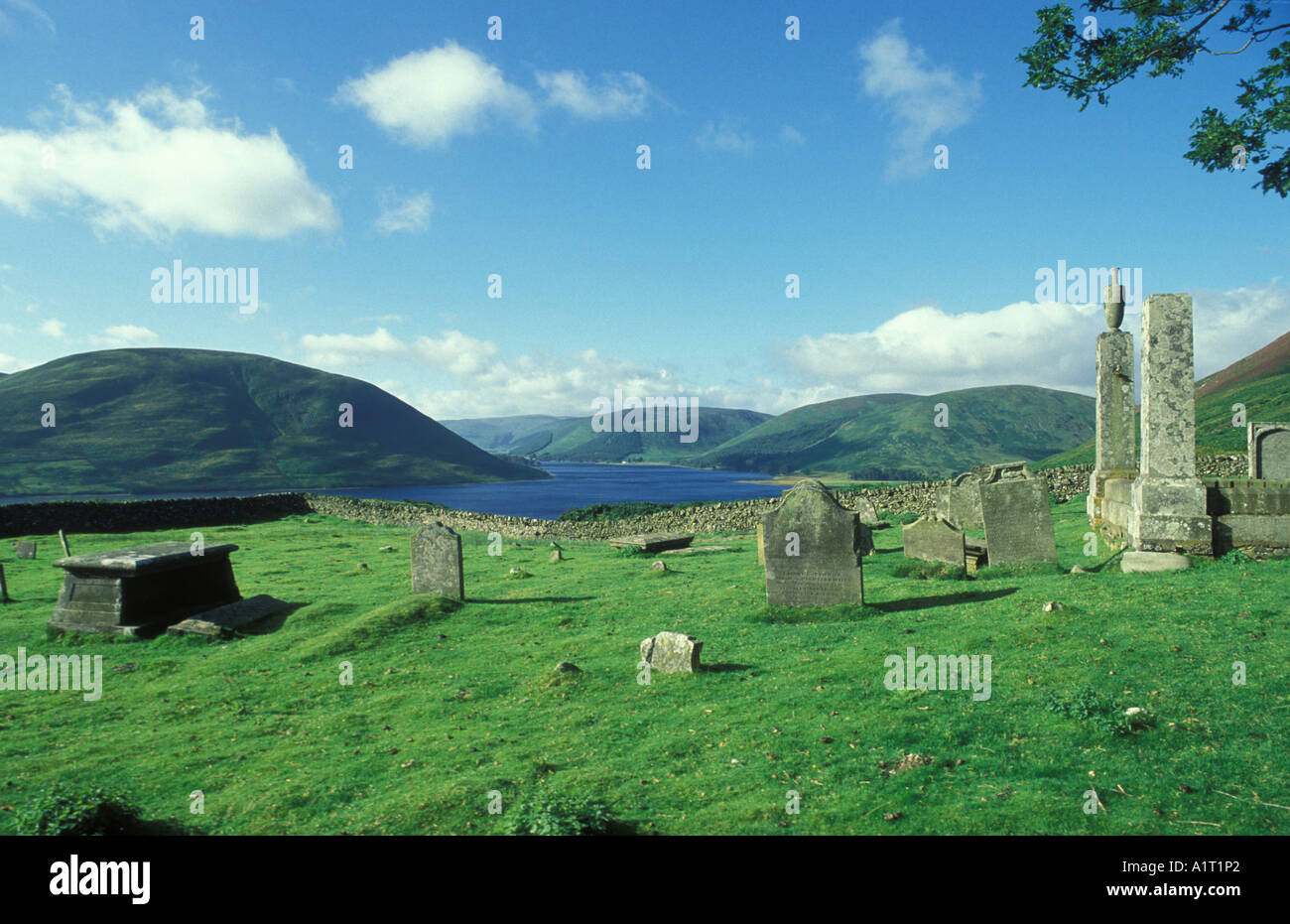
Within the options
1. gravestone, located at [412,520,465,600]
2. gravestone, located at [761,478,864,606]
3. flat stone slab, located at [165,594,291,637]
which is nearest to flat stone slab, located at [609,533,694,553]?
gravestone, located at [412,520,465,600]

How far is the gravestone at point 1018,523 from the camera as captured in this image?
13.4 metres

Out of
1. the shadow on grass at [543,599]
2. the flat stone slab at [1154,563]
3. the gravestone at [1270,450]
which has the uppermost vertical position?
the gravestone at [1270,450]

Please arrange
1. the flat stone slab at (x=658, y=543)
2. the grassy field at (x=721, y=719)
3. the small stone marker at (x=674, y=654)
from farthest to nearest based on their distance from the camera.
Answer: the flat stone slab at (x=658, y=543) → the small stone marker at (x=674, y=654) → the grassy field at (x=721, y=719)

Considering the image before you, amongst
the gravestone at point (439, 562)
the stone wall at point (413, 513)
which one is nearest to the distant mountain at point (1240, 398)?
the stone wall at point (413, 513)

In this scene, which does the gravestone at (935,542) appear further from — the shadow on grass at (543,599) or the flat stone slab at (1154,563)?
the shadow on grass at (543,599)

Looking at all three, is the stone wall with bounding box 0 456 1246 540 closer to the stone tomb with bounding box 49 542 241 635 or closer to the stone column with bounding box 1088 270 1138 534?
the stone column with bounding box 1088 270 1138 534

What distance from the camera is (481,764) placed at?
262 inches

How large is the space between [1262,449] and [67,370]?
710ft

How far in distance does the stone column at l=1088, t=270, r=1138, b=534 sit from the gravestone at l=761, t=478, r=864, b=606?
9037 mm

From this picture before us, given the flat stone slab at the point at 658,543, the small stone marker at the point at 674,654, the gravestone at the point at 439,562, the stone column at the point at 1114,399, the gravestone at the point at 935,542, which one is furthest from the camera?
the flat stone slab at the point at 658,543

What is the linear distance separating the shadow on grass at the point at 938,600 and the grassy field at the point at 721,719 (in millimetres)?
72
